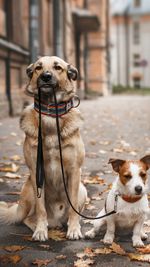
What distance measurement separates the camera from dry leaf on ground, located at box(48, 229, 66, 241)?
4.36m

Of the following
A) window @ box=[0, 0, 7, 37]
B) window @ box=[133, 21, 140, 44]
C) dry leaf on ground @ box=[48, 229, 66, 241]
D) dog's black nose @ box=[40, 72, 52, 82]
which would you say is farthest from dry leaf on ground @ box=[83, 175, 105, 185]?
window @ box=[133, 21, 140, 44]

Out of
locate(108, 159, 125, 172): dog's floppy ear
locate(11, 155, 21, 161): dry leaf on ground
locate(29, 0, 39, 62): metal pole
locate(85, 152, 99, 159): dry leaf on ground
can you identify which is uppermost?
locate(29, 0, 39, 62): metal pole

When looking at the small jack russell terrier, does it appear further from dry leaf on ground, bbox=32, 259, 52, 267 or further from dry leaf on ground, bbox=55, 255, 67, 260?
dry leaf on ground, bbox=32, 259, 52, 267

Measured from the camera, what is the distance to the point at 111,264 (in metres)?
3.78

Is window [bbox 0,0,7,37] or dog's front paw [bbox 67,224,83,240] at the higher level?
window [bbox 0,0,7,37]

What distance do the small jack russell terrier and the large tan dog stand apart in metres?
0.38

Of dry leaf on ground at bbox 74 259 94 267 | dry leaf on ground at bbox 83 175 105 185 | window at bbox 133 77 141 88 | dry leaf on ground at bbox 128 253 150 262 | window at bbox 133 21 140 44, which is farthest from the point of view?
window at bbox 133 77 141 88

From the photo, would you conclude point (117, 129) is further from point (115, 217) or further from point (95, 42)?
point (95, 42)

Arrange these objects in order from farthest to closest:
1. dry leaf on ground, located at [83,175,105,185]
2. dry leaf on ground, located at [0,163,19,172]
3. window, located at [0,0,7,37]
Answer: window, located at [0,0,7,37]
dry leaf on ground, located at [0,163,19,172]
dry leaf on ground, located at [83,175,105,185]

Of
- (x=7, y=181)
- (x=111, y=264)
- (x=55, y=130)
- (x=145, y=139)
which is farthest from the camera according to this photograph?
(x=145, y=139)

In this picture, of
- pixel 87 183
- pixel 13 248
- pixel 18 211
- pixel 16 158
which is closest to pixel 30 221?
pixel 18 211

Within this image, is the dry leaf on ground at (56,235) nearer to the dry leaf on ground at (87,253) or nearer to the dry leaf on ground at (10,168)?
the dry leaf on ground at (87,253)

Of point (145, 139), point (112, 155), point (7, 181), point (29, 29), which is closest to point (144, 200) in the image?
point (7, 181)

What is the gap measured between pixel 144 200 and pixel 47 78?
1.20 metres
